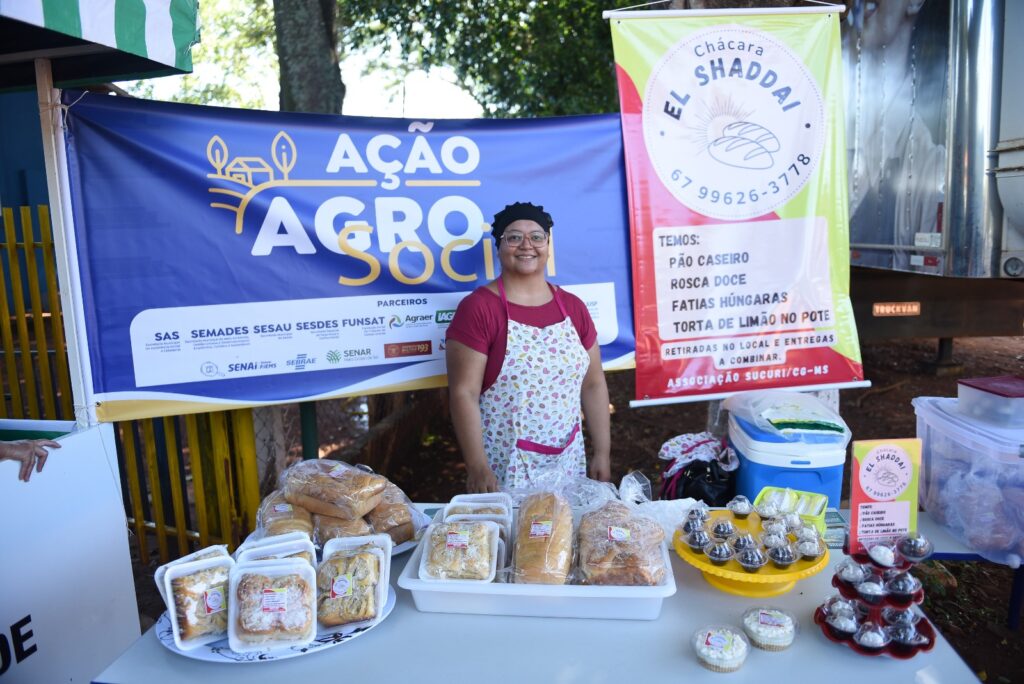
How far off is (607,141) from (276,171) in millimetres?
1468

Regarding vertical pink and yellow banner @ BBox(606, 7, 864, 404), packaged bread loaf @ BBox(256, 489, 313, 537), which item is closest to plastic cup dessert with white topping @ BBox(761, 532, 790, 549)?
packaged bread loaf @ BBox(256, 489, 313, 537)

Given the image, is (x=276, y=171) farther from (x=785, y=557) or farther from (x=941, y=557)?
(x=941, y=557)

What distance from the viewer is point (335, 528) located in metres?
1.98

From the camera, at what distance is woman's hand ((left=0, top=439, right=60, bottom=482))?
230 cm

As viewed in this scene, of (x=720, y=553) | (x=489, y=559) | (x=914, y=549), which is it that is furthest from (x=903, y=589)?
(x=489, y=559)

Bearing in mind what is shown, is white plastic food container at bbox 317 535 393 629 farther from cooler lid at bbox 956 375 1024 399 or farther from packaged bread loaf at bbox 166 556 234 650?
cooler lid at bbox 956 375 1024 399

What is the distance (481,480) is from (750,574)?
117cm

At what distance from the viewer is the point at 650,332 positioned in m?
3.29

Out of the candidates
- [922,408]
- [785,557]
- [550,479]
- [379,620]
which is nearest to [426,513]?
[550,479]

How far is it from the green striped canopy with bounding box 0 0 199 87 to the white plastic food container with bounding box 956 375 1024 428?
9.61 ft

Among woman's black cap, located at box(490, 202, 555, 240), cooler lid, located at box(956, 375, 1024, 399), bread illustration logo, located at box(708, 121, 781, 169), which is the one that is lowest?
cooler lid, located at box(956, 375, 1024, 399)

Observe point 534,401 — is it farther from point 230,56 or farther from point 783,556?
point 230,56

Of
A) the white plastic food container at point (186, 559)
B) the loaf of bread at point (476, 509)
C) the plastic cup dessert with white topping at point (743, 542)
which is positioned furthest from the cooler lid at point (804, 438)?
the white plastic food container at point (186, 559)

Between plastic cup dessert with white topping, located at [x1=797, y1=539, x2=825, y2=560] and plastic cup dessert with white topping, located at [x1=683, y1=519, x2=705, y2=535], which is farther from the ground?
plastic cup dessert with white topping, located at [x1=683, y1=519, x2=705, y2=535]
